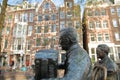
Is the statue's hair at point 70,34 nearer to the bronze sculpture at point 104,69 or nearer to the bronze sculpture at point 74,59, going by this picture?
the bronze sculpture at point 74,59

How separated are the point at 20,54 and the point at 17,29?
478cm

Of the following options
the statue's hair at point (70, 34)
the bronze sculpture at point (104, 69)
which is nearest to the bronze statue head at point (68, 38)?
the statue's hair at point (70, 34)

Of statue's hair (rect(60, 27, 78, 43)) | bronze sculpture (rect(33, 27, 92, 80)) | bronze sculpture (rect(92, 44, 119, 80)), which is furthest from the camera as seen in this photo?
bronze sculpture (rect(92, 44, 119, 80))

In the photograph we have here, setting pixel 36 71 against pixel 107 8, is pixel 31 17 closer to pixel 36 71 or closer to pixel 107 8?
pixel 107 8

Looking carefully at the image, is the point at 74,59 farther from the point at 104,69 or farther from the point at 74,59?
the point at 104,69

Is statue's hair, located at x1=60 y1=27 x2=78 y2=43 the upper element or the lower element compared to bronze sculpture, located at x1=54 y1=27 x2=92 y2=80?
upper

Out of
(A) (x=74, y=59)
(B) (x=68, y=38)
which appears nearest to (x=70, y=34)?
(B) (x=68, y=38)

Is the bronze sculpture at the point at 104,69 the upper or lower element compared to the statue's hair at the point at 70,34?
lower

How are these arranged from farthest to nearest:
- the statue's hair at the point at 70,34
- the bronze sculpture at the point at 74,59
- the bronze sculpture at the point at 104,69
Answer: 1. the bronze sculpture at the point at 104,69
2. the statue's hair at the point at 70,34
3. the bronze sculpture at the point at 74,59

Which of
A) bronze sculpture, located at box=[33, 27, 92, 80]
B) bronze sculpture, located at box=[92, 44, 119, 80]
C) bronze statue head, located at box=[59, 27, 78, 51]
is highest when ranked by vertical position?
bronze statue head, located at box=[59, 27, 78, 51]

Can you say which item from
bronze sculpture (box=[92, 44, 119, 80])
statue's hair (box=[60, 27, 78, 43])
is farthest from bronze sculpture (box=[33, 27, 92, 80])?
bronze sculpture (box=[92, 44, 119, 80])

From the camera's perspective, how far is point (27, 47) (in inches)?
1407

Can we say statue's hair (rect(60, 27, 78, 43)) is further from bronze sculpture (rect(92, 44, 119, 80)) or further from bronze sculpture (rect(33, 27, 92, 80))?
bronze sculpture (rect(92, 44, 119, 80))

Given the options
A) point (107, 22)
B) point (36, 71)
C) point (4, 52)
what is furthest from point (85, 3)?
point (4, 52)
